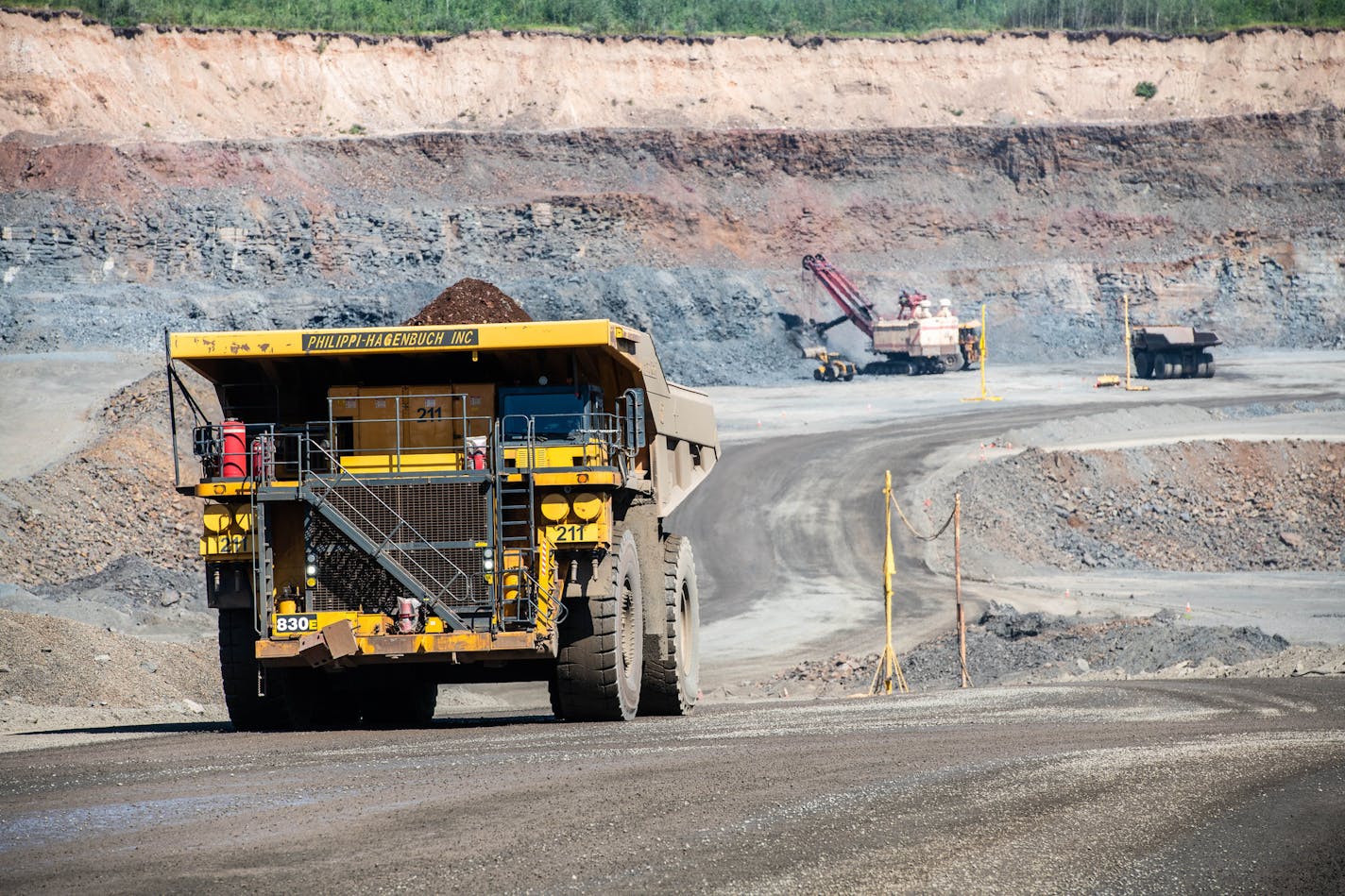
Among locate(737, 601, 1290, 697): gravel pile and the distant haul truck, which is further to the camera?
the distant haul truck

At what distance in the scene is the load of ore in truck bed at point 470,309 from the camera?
16.6 meters

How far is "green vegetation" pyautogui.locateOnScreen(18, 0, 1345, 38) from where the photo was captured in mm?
77562

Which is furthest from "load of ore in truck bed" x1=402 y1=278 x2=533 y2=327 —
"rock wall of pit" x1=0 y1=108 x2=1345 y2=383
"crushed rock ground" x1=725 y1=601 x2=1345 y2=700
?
"rock wall of pit" x1=0 y1=108 x2=1345 y2=383

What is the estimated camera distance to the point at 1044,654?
25062mm

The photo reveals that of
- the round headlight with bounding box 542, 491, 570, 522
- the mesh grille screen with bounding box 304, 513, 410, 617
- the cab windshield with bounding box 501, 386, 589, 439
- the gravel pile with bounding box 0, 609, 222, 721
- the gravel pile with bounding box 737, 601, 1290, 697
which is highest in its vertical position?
the cab windshield with bounding box 501, 386, 589, 439

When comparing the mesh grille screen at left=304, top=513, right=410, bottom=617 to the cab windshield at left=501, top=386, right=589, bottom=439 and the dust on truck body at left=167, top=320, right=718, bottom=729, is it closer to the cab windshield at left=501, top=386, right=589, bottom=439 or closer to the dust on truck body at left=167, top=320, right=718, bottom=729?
the dust on truck body at left=167, top=320, right=718, bottom=729

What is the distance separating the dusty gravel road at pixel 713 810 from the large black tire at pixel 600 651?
79cm

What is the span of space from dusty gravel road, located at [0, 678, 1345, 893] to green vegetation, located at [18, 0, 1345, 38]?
69.6m

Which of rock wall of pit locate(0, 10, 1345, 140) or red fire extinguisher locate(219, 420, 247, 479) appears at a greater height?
rock wall of pit locate(0, 10, 1345, 140)

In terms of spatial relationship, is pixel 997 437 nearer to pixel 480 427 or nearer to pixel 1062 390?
pixel 1062 390

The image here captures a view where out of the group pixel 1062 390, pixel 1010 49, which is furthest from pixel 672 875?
pixel 1010 49

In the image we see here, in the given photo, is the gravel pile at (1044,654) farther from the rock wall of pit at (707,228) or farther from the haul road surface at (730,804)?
the rock wall of pit at (707,228)

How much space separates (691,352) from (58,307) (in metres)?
23.7

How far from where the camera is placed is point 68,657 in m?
19.0
